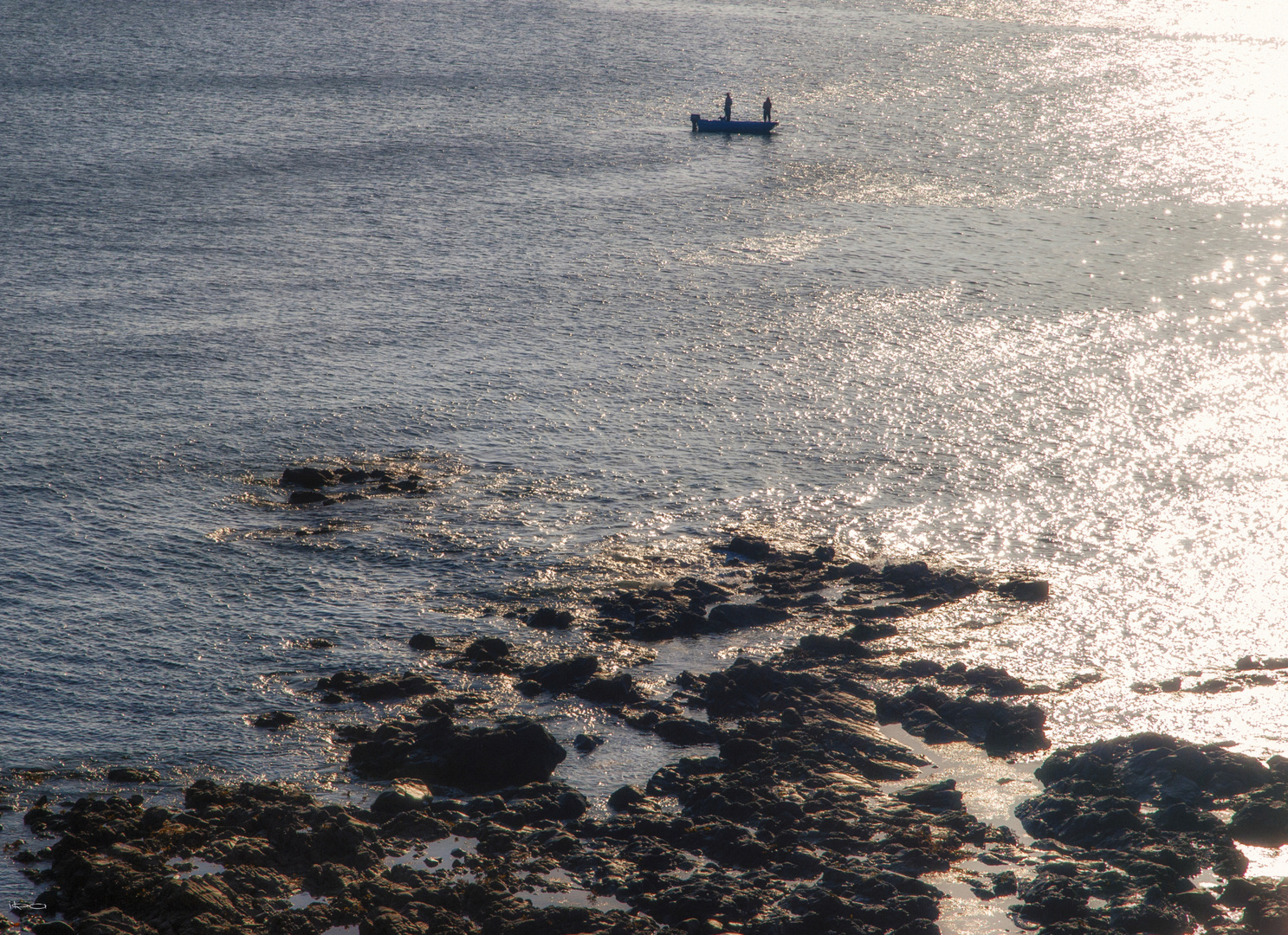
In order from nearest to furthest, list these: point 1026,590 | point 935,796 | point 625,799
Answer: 1. point 625,799
2. point 935,796
3. point 1026,590

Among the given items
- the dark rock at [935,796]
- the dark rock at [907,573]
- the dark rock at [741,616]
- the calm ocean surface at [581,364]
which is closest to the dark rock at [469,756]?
the calm ocean surface at [581,364]

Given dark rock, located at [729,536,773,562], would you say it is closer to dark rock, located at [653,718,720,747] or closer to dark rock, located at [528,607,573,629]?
dark rock, located at [528,607,573,629]

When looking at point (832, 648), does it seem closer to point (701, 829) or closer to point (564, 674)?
point (564, 674)

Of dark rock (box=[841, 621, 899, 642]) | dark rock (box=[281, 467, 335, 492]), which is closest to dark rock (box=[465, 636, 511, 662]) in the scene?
dark rock (box=[841, 621, 899, 642])

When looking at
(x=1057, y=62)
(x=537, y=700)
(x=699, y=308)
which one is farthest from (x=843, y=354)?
(x=1057, y=62)

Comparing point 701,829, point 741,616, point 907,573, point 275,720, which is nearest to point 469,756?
point 275,720

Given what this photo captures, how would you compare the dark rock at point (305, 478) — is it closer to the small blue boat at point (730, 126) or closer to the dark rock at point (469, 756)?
the dark rock at point (469, 756)

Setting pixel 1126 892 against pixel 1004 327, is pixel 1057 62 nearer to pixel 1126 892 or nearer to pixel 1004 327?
pixel 1004 327
